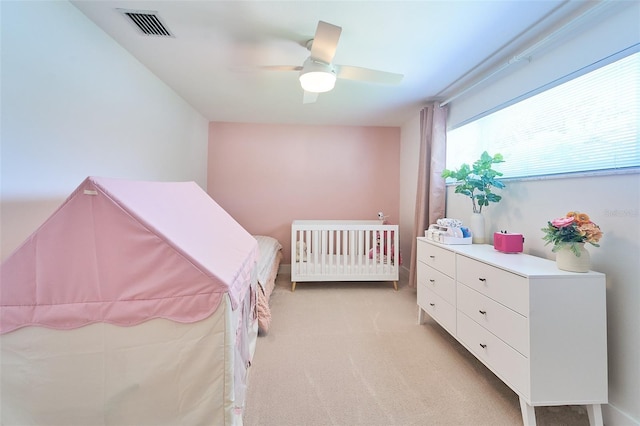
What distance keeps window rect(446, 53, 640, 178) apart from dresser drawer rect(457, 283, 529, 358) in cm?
91

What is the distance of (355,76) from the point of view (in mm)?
1869

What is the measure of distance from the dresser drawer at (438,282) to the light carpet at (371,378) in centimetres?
40

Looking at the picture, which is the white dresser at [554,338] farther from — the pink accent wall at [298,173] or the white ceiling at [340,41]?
the pink accent wall at [298,173]

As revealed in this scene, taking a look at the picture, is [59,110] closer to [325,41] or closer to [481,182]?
[325,41]

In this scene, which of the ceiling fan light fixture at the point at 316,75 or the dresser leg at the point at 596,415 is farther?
the ceiling fan light fixture at the point at 316,75

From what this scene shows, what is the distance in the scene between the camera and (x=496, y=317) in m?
1.35

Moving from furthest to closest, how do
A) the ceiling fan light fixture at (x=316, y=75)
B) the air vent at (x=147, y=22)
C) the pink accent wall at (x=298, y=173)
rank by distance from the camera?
the pink accent wall at (x=298, y=173), the ceiling fan light fixture at (x=316, y=75), the air vent at (x=147, y=22)

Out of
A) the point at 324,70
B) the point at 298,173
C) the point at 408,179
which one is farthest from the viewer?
the point at 298,173

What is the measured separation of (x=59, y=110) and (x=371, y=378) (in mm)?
2482

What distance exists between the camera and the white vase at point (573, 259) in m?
1.19

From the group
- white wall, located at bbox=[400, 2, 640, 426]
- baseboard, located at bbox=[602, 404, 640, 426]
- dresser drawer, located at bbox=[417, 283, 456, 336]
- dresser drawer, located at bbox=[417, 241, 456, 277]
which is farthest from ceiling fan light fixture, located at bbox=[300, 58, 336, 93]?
baseboard, located at bbox=[602, 404, 640, 426]

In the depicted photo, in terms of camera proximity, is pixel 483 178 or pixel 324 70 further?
pixel 483 178

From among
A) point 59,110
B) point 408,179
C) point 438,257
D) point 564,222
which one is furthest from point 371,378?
point 408,179

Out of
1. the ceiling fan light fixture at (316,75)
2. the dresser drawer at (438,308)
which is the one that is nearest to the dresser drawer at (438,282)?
the dresser drawer at (438,308)
